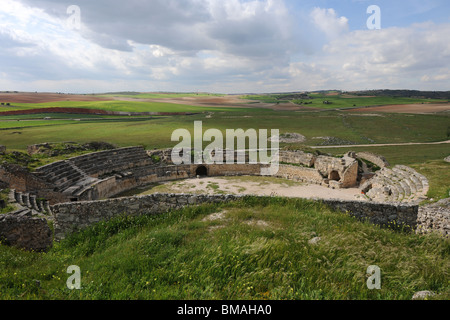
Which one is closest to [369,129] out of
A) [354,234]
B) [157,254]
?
[354,234]

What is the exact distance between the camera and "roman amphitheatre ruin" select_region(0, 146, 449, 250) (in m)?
8.09

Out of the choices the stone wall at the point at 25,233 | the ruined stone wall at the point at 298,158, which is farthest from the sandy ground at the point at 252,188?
the stone wall at the point at 25,233

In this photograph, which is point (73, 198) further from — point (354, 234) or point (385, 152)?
point (385, 152)

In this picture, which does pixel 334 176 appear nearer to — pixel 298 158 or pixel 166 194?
pixel 298 158

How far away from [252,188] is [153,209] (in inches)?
555

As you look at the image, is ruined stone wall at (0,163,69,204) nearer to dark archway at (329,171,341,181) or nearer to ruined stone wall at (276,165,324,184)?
ruined stone wall at (276,165,324,184)

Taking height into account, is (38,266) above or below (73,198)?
above

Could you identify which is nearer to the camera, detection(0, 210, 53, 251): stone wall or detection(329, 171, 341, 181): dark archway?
detection(0, 210, 53, 251): stone wall

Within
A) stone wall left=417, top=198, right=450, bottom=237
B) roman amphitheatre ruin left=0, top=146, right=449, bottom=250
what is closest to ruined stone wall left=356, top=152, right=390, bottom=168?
roman amphitheatre ruin left=0, top=146, right=449, bottom=250

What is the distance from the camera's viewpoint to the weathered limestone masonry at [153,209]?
8008 mm

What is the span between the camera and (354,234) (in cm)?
680

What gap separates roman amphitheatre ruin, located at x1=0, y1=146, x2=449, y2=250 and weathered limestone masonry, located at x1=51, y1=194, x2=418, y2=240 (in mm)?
29

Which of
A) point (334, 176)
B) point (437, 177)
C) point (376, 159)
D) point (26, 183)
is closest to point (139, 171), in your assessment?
point (26, 183)
